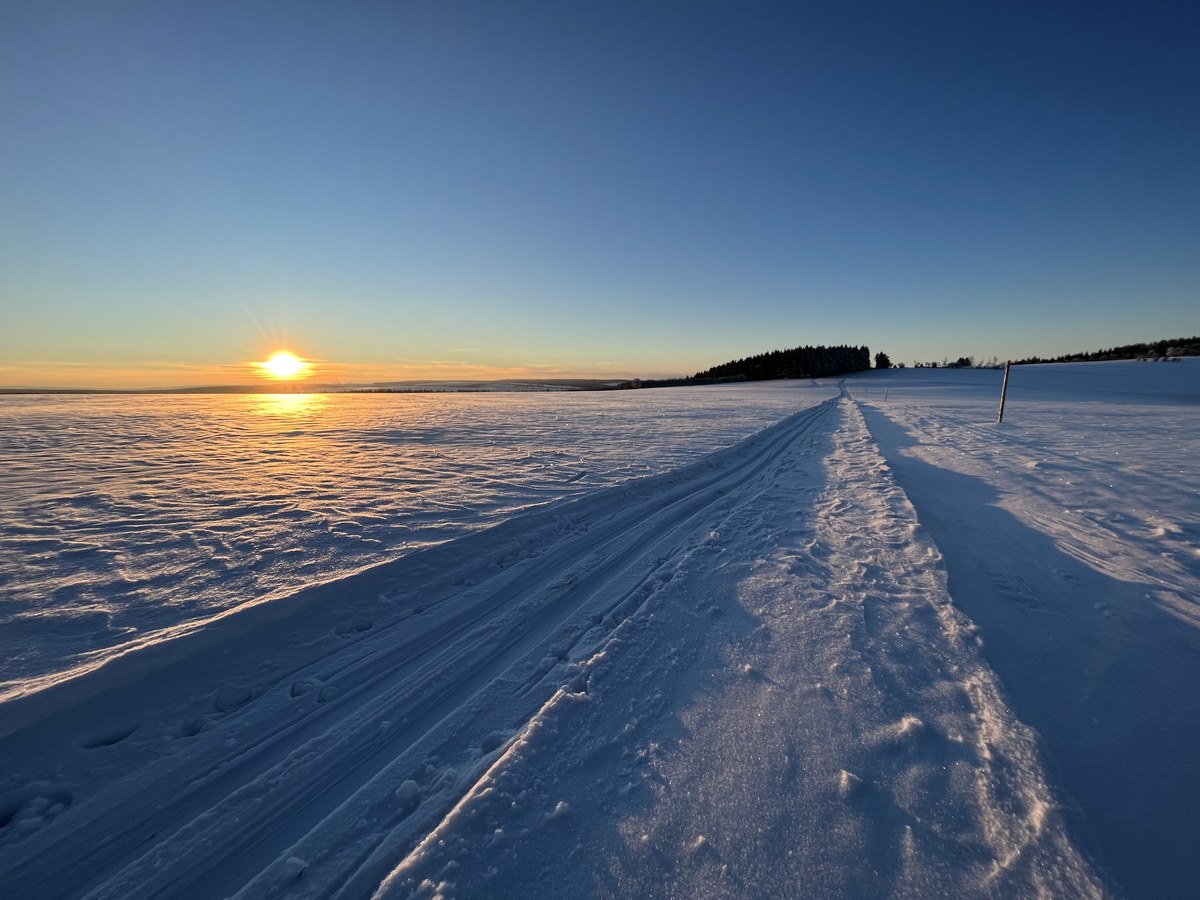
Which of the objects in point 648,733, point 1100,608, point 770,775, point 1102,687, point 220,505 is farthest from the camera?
point 220,505

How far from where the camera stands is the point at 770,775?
241cm

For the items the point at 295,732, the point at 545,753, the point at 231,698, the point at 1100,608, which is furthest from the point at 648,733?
the point at 1100,608

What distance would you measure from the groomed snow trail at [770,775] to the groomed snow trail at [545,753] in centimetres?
1

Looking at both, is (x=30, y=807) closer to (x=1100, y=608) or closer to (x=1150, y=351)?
(x=1100, y=608)

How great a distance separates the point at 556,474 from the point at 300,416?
53.3 feet

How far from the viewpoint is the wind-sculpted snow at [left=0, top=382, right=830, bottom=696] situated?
3.83 m

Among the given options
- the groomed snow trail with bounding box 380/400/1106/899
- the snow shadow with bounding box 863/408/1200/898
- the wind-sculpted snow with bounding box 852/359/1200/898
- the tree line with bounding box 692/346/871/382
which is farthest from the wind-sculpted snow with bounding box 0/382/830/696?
the tree line with bounding box 692/346/871/382

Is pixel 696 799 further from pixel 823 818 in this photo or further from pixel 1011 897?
pixel 1011 897

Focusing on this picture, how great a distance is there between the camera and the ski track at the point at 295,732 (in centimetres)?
208

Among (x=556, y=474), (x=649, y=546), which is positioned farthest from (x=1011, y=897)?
(x=556, y=474)

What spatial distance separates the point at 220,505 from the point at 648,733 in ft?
23.0

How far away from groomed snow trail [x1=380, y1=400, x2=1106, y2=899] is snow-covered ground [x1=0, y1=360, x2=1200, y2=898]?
0.05 ft

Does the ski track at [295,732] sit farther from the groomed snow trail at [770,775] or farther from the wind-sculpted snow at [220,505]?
the wind-sculpted snow at [220,505]

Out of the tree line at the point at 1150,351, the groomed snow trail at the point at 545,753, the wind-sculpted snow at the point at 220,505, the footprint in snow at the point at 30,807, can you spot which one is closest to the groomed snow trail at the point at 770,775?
the groomed snow trail at the point at 545,753
